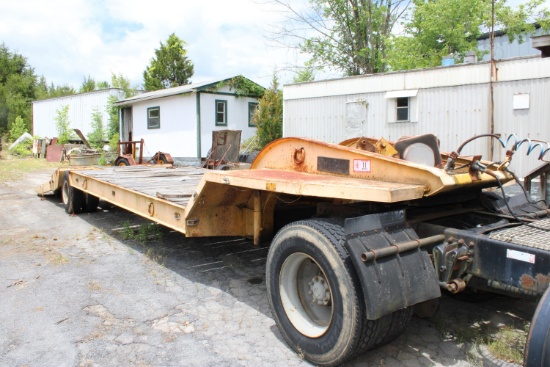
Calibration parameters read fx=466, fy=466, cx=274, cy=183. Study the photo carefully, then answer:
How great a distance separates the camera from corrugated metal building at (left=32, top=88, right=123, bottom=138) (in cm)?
2644

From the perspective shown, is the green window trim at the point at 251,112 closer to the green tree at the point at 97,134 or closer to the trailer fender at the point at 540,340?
the green tree at the point at 97,134

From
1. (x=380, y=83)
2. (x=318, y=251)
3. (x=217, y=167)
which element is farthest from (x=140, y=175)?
(x=380, y=83)

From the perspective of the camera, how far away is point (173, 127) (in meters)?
20.8

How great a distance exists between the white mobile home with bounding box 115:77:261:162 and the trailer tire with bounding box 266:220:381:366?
16.7 meters

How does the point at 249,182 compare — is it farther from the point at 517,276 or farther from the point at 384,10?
the point at 384,10

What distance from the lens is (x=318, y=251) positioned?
2928mm

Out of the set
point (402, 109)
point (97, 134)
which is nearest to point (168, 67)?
point (97, 134)

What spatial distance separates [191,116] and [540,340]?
18578mm

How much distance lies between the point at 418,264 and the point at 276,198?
1.72 meters

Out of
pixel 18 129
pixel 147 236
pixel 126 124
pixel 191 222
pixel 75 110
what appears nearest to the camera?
pixel 191 222

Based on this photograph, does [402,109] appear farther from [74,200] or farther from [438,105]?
[74,200]

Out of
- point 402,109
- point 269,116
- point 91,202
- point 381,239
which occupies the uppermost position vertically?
point 269,116

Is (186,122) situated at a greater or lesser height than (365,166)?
greater

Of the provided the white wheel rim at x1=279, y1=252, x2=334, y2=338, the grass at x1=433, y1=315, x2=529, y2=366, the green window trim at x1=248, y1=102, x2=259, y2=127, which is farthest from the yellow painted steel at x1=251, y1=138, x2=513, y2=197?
the green window trim at x1=248, y1=102, x2=259, y2=127
